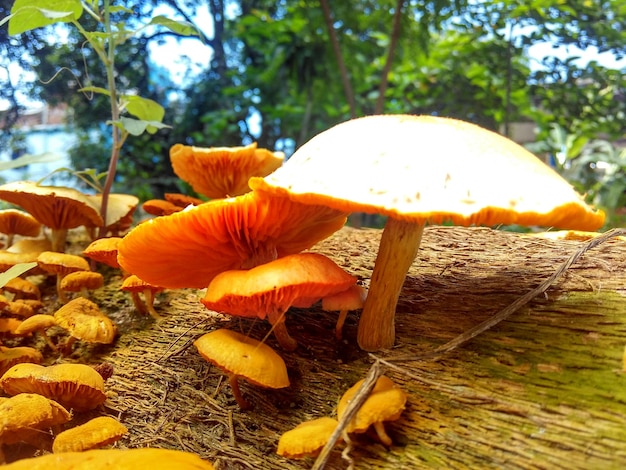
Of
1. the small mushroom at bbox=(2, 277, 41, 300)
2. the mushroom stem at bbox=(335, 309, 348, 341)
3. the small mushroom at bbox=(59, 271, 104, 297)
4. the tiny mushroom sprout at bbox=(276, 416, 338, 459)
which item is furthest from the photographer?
the small mushroom at bbox=(2, 277, 41, 300)

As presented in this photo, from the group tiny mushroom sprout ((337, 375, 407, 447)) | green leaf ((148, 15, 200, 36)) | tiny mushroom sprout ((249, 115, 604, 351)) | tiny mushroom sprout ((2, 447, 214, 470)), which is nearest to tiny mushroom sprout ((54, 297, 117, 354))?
tiny mushroom sprout ((2, 447, 214, 470))

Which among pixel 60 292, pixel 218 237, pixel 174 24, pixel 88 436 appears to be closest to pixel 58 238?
pixel 60 292

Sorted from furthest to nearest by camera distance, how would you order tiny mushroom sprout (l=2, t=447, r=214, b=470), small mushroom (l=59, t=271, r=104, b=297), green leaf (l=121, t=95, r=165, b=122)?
green leaf (l=121, t=95, r=165, b=122)
small mushroom (l=59, t=271, r=104, b=297)
tiny mushroom sprout (l=2, t=447, r=214, b=470)

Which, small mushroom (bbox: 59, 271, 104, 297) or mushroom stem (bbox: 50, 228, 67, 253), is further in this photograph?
mushroom stem (bbox: 50, 228, 67, 253)

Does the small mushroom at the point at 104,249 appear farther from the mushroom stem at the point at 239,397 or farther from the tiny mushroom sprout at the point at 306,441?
the tiny mushroom sprout at the point at 306,441

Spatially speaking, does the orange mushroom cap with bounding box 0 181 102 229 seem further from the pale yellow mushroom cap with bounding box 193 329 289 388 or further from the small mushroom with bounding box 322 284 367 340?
the small mushroom with bounding box 322 284 367 340

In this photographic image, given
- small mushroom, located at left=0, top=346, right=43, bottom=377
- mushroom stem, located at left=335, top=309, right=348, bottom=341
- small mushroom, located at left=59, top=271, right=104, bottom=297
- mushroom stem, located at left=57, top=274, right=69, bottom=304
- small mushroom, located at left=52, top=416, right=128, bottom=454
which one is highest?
mushroom stem, located at left=335, top=309, right=348, bottom=341
